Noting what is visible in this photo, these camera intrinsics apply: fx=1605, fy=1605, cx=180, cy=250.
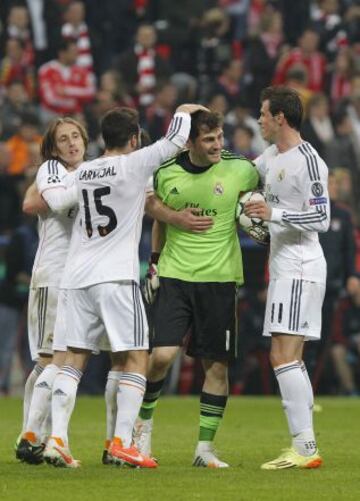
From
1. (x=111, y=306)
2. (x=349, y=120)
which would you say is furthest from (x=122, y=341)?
(x=349, y=120)

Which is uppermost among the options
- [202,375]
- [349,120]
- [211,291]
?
[349,120]

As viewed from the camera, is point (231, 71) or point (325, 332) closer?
point (325, 332)

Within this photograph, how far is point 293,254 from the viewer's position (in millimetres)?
10570

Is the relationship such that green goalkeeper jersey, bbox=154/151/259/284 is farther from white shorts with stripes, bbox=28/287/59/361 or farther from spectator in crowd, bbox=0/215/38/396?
spectator in crowd, bbox=0/215/38/396

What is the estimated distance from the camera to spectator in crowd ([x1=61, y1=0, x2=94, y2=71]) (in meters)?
23.1

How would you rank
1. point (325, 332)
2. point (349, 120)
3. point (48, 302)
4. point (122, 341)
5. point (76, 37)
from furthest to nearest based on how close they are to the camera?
point (76, 37), point (349, 120), point (325, 332), point (48, 302), point (122, 341)

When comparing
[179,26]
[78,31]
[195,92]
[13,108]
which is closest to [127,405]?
[13,108]

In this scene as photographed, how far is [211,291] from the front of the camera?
10742mm

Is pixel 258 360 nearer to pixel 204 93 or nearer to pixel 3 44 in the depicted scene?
pixel 204 93

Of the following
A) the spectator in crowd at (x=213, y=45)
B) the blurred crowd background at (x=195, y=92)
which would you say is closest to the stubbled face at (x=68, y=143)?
the blurred crowd background at (x=195, y=92)

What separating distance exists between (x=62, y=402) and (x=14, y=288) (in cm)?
913

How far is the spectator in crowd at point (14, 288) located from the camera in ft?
61.5

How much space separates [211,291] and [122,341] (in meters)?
0.83

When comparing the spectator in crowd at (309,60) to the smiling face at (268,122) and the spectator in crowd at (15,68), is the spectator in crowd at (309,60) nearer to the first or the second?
the spectator in crowd at (15,68)
